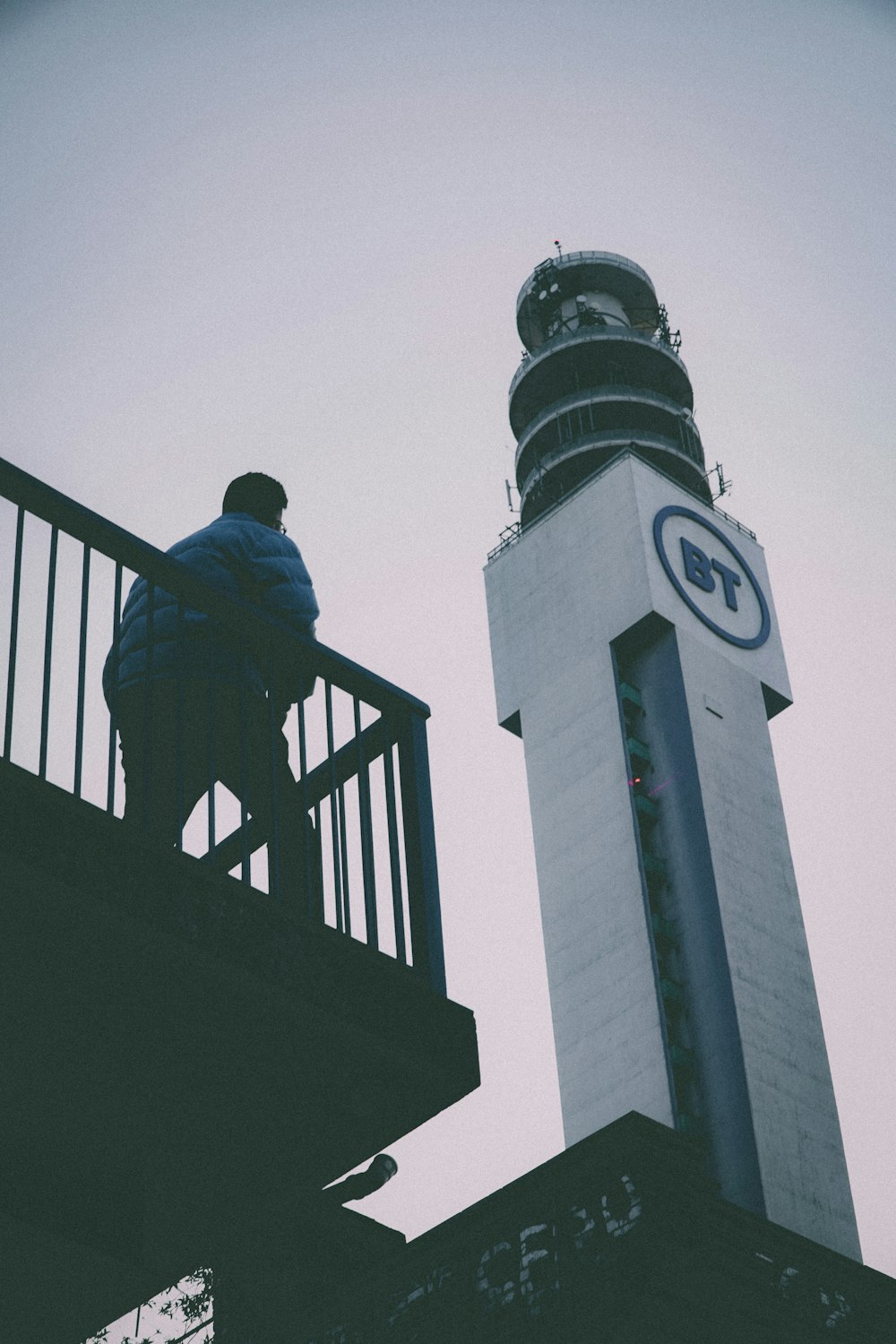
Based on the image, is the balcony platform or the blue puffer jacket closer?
the balcony platform

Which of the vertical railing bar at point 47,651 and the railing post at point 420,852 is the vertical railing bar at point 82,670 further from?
the railing post at point 420,852

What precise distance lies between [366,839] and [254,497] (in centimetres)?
157

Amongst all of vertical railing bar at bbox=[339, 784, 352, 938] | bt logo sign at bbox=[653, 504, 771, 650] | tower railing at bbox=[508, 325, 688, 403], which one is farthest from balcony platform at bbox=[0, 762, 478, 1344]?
tower railing at bbox=[508, 325, 688, 403]

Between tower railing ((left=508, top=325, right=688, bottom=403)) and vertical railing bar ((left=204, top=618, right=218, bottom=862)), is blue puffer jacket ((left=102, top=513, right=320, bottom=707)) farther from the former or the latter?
tower railing ((left=508, top=325, right=688, bottom=403))

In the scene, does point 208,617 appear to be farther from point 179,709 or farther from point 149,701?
point 149,701

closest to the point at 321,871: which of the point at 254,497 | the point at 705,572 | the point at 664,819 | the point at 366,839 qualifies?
the point at 366,839

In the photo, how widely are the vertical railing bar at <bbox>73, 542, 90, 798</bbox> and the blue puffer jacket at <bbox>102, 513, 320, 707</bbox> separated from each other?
0.37 m

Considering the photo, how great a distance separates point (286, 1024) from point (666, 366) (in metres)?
56.8

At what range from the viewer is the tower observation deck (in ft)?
186

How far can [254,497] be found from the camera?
21.3 feet

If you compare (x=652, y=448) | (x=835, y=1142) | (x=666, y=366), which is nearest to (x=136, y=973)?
(x=835, y=1142)

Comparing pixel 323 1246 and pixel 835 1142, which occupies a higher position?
pixel 835 1142

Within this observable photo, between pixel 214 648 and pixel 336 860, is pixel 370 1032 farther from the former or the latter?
pixel 214 648

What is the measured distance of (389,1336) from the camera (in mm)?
12969
